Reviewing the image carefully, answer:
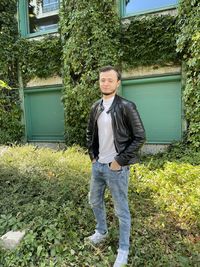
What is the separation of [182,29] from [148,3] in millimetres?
1524

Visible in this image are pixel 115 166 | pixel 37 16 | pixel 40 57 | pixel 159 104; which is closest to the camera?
pixel 115 166

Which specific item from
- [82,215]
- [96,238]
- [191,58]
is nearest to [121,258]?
[96,238]

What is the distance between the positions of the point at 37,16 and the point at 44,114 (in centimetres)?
318

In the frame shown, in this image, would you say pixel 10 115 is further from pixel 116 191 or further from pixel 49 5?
pixel 116 191

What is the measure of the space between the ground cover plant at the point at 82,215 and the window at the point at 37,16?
564 cm

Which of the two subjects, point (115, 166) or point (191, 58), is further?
point (191, 58)

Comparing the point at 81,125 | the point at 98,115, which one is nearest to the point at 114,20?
the point at 81,125

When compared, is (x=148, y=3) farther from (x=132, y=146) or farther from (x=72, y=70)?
(x=132, y=146)

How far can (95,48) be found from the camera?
8.04 meters

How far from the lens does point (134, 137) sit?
9.73 ft

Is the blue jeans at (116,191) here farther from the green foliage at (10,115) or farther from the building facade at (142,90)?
the green foliage at (10,115)

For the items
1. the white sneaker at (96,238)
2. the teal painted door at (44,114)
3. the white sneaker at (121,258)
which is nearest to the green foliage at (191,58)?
the teal painted door at (44,114)

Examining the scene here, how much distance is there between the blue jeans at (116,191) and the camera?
3002mm

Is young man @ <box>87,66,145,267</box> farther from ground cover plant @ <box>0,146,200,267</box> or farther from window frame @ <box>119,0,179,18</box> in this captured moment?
window frame @ <box>119,0,179,18</box>
